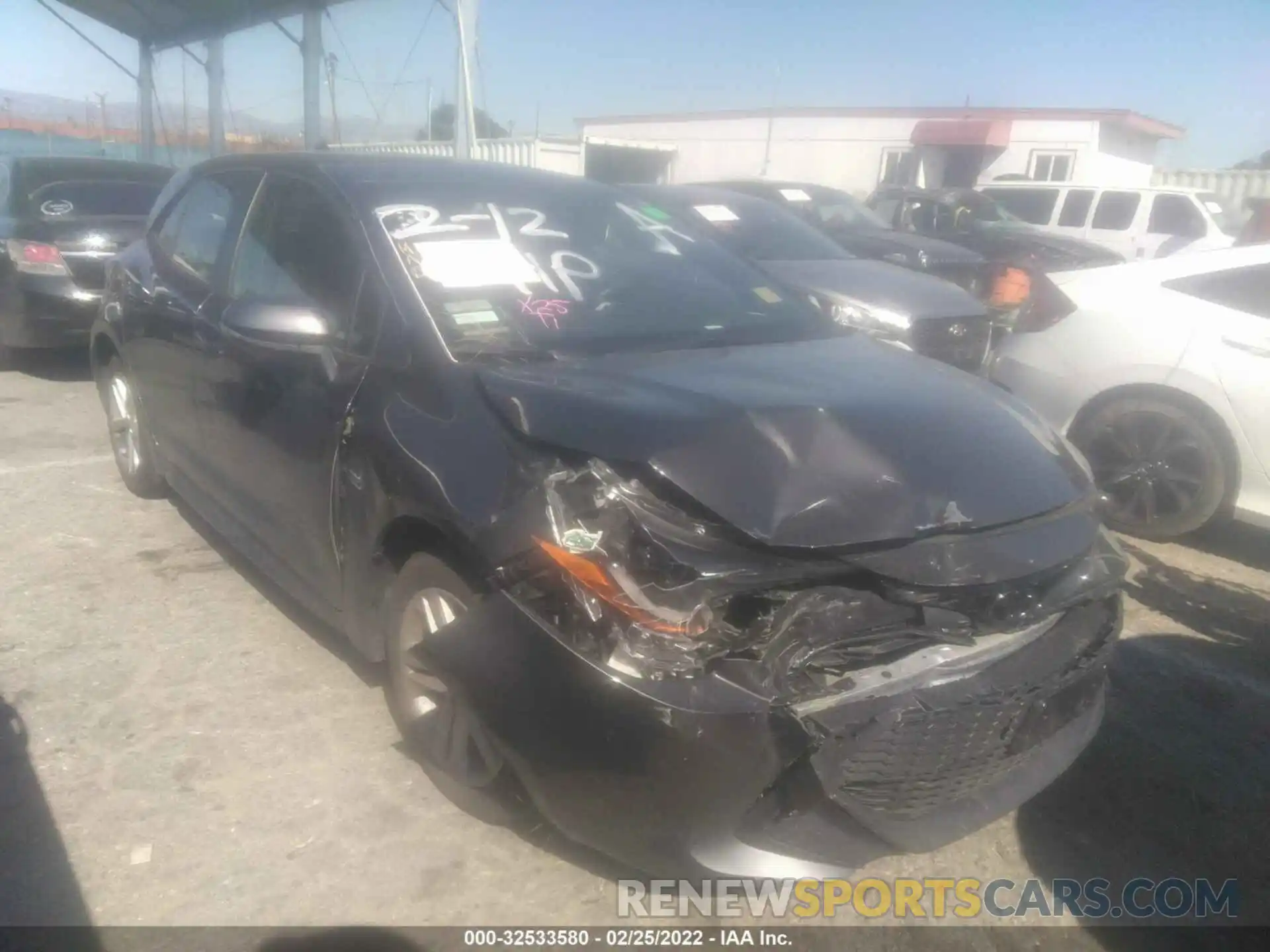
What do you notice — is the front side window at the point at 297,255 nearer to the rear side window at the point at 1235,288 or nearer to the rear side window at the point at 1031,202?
the rear side window at the point at 1235,288

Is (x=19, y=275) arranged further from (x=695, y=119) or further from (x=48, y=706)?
(x=695, y=119)

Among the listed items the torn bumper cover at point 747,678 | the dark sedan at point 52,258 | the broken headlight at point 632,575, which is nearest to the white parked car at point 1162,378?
the torn bumper cover at point 747,678

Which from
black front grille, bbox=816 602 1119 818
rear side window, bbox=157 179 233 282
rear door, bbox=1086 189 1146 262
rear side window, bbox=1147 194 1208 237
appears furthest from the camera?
rear door, bbox=1086 189 1146 262

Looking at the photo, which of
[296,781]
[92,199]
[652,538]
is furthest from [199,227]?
[92,199]

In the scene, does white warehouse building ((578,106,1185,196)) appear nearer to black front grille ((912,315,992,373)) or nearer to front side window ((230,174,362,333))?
black front grille ((912,315,992,373))

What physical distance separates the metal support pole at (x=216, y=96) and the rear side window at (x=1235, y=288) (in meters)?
20.4

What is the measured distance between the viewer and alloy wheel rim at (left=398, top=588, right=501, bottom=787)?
92.6 inches

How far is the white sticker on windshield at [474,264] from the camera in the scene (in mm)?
2777

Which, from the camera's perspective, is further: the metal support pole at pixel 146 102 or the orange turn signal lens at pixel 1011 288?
the metal support pole at pixel 146 102

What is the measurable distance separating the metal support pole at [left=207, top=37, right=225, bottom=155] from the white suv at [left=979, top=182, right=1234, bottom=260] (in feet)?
53.0

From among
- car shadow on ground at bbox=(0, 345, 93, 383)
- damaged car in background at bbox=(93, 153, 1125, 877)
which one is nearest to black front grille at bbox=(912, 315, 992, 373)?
damaged car in background at bbox=(93, 153, 1125, 877)

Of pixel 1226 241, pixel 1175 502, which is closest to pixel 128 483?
pixel 1175 502

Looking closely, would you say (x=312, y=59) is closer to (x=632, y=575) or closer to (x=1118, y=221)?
(x=1118, y=221)

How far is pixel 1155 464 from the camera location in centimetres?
471
